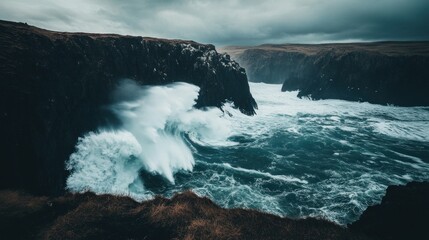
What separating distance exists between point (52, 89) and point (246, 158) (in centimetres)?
1626

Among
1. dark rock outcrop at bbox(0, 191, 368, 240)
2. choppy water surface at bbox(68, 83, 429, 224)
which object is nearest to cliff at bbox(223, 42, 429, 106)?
choppy water surface at bbox(68, 83, 429, 224)

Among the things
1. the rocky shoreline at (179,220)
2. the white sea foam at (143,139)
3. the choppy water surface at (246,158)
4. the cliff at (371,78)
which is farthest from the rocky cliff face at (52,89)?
the cliff at (371,78)

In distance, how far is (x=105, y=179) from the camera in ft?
58.5

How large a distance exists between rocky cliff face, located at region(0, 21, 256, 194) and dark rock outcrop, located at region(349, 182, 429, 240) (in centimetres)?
1395

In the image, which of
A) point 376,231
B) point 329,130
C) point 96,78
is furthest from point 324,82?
point 376,231

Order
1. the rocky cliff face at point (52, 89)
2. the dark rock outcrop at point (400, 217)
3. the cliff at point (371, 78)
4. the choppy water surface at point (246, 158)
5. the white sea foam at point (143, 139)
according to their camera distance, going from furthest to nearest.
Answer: the cliff at point (371, 78)
the white sea foam at point (143, 139)
the choppy water surface at point (246, 158)
the rocky cliff face at point (52, 89)
the dark rock outcrop at point (400, 217)

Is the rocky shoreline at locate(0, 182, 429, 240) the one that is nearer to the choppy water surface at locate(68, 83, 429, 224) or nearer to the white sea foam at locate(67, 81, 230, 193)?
the choppy water surface at locate(68, 83, 429, 224)

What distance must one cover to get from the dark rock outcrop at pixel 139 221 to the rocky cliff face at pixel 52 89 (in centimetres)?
319

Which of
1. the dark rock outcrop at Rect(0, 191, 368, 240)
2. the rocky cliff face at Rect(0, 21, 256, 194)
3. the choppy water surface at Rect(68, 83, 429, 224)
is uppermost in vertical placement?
the rocky cliff face at Rect(0, 21, 256, 194)

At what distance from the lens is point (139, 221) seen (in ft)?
30.1

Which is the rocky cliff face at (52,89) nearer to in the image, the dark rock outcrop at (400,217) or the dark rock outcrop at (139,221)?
the dark rock outcrop at (139,221)

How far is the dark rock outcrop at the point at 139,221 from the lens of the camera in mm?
8453

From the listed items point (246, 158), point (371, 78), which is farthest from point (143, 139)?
point (371, 78)

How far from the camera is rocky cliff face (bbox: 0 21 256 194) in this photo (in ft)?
42.9
